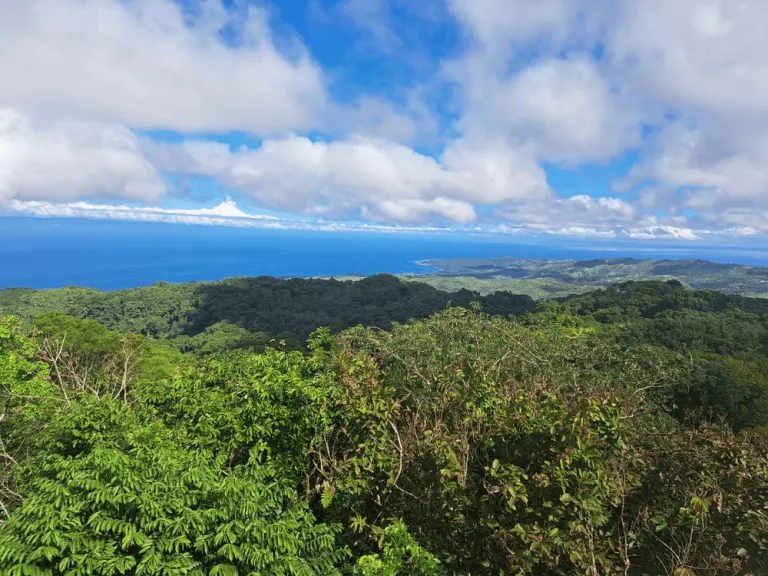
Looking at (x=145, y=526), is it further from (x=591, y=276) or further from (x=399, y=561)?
(x=591, y=276)

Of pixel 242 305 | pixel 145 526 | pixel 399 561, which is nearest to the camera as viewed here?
pixel 145 526

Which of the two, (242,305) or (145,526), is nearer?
(145,526)

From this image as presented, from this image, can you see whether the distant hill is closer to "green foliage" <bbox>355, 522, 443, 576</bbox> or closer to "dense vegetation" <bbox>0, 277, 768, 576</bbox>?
"dense vegetation" <bbox>0, 277, 768, 576</bbox>

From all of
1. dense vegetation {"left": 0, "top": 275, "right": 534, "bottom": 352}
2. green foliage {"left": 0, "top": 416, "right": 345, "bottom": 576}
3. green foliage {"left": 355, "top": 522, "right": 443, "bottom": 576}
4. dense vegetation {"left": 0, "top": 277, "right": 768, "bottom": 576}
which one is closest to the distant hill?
dense vegetation {"left": 0, "top": 275, "right": 534, "bottom": 352}

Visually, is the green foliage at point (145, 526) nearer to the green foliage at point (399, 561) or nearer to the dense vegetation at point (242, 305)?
the green foliage at point (399, 561)

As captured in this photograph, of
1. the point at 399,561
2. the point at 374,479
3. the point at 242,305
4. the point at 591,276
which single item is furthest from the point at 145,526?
the point at 591,276

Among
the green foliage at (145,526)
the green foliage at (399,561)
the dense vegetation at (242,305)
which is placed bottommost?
the dense vegetation at (242,305)

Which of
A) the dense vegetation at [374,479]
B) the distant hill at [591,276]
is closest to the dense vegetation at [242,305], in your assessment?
the dense vegetation at [374,479]

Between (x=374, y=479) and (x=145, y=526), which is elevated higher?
(x=145, y=526)

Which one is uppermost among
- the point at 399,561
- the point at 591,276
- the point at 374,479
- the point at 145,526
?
the point at 145,526
